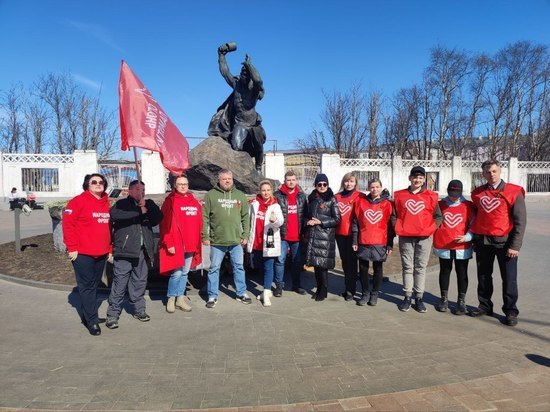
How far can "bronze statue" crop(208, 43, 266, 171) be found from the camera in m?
8.26

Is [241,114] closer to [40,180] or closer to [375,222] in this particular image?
[375,222]

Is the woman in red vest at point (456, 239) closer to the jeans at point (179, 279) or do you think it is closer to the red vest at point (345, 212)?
the red vest at point (345, 212)

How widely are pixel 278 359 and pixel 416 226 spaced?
247 cm

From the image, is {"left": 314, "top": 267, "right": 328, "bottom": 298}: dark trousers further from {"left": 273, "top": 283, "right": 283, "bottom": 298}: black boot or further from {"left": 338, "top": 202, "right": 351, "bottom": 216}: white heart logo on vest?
{"left": 338, "top": 202, "right": 351, "bottom": 216}: white heart logo on vest

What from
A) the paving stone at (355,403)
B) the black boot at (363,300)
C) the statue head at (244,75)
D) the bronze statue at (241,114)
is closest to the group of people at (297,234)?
the black boot at (363,300)

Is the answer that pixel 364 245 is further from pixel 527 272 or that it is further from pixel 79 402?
pixel 527 272

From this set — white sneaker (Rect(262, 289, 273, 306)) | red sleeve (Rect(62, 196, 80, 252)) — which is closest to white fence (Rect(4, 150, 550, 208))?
white sneaker (Rect(262, 289, 273, 306))

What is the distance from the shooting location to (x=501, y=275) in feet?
15.3

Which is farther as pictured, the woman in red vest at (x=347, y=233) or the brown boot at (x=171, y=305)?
the woman in red vest at (x=347, y=233)

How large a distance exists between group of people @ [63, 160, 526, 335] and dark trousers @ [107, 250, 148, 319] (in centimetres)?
1

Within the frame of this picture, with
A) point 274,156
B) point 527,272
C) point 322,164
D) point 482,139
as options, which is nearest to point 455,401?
point 527,272

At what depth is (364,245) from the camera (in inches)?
202

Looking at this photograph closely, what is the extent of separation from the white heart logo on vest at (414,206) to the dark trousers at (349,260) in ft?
3.15

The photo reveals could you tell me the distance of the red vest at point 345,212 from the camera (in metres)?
5.44
